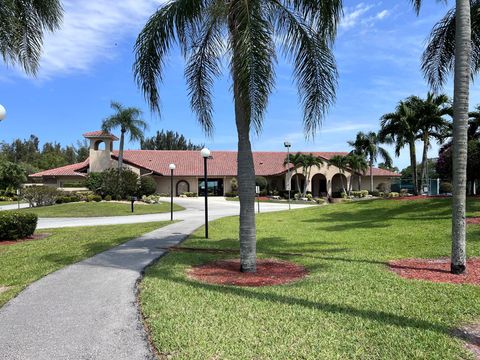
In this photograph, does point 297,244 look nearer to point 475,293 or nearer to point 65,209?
point 475,293

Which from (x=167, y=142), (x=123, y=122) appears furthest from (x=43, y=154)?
(x=123, y=122)

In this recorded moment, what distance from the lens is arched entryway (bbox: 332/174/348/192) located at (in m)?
51.6

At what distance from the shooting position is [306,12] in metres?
8.09

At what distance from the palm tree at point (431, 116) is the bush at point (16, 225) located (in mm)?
23430

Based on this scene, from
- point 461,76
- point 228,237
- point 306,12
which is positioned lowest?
point 228,237

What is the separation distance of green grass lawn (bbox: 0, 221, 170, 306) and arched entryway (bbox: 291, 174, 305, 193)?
Answer: 118 ft

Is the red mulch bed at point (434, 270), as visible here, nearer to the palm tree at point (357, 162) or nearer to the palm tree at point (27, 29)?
the palm tree at point (27, 29)

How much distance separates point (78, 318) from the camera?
17.0 feet

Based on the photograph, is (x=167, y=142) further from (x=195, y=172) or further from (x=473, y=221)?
(x=473, y=221)

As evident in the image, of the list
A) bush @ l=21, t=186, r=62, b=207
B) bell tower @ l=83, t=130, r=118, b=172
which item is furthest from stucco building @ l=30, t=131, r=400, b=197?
bush @ l=21, t=186, r=62, b=207

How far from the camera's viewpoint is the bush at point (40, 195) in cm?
3170

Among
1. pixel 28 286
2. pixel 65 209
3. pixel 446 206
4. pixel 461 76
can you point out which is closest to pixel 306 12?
pixel 461 76

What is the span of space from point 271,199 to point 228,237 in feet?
102

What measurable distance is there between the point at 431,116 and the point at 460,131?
21.6 m
